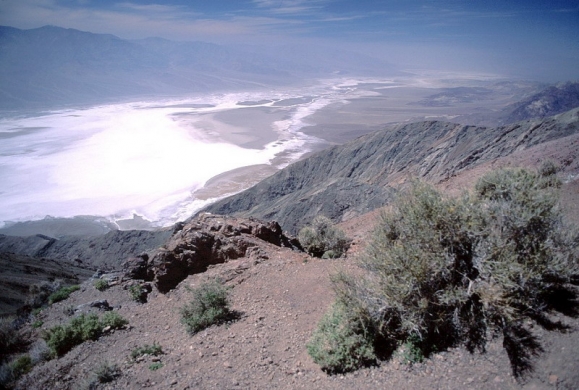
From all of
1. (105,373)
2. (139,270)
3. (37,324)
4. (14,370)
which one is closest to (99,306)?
(139,270)

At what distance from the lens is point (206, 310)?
6.32 m

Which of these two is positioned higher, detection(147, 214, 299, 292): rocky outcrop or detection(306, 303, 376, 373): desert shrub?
detection(306, 303, 376, 373): desert shrub

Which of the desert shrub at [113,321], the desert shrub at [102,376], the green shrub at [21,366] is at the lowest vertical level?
the green shrub at [21,366]

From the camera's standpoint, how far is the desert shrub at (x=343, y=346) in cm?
409

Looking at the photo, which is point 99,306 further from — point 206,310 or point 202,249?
point 206,310

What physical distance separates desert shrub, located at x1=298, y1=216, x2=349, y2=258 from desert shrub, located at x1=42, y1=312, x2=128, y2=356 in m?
5.95

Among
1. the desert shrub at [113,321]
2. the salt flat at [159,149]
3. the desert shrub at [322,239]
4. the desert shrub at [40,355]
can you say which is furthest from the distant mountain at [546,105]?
the desert shrub at [40,355]

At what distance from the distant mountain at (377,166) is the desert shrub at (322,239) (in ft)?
18.3

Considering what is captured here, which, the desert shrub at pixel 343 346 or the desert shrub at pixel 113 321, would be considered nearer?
the desert shrub at pixel 343 346

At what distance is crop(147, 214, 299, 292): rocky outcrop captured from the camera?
28.8 ft

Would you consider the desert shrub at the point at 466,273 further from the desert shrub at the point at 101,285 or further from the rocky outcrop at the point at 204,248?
the desert shrub at the point at 101,285

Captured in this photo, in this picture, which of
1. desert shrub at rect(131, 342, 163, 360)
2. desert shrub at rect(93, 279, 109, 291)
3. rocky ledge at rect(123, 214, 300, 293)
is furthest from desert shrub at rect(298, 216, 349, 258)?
desert shrub at rect(93, 279, 109, 291)

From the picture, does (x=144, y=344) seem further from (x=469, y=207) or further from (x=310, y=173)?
(x=310, y=173)

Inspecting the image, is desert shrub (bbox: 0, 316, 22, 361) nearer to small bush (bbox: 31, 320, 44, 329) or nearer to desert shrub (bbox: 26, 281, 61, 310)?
small bush (bbox: 31, 320, 44, 329)
